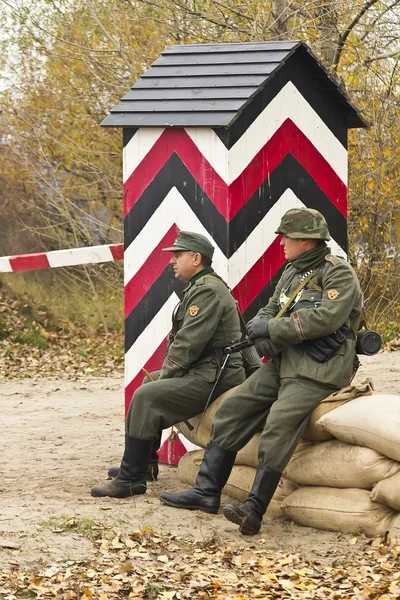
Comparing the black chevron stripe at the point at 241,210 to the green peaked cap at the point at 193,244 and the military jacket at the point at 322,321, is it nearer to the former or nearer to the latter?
the green peaked cap at the point at 193,244

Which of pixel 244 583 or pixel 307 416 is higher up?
pixel 307 416

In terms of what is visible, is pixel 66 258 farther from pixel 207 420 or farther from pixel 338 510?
pixel 338 510

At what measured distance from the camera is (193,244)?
6.28 metres

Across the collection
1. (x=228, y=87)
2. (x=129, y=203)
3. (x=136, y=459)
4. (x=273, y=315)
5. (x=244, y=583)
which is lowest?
(x=244, y=583)

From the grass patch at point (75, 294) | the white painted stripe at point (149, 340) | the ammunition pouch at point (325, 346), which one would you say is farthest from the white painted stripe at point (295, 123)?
the grass patch at point (75, 294)

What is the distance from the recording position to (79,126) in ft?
46.7

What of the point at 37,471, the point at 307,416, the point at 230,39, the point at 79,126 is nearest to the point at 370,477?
the point at 307,416

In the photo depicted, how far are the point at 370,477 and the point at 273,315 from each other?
3.16ft

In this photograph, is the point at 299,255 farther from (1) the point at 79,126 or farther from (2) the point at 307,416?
(1) the point at 79,126

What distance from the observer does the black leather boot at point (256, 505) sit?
560 centimetres

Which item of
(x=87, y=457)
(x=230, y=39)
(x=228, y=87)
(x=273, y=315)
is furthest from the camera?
(x=230, y=39)

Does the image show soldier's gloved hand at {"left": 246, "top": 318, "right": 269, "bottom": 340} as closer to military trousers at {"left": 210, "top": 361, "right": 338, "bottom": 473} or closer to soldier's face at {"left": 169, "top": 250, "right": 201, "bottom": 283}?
military trousers at {"left": 210, "top": 361, "right": 338, "bottom": 473}

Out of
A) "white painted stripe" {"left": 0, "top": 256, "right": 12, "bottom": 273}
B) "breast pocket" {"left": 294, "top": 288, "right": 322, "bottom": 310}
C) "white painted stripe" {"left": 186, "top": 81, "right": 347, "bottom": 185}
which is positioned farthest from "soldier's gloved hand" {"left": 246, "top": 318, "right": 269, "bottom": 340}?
"white painted stripe" {"left": 0, "top": 256, "right": 12, "bottom": 273}

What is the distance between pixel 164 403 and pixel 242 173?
1347mm
